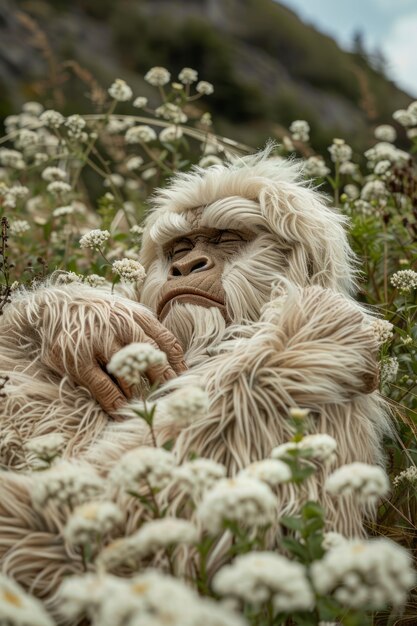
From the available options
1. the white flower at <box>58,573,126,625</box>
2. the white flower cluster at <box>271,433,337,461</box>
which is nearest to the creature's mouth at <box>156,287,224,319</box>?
the white flower cluster at <box>271,433,337,461</box>

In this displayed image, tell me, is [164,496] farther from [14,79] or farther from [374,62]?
[374,62]

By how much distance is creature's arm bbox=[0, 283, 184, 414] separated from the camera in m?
2.78

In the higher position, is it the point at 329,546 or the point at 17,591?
the point at 329,546

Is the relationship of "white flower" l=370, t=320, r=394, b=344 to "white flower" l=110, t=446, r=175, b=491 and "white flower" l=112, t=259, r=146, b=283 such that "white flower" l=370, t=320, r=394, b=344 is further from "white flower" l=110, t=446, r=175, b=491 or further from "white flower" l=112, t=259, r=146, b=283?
"white flower" l=110, t=446, r=175, b=491

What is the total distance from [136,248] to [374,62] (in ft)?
79.8

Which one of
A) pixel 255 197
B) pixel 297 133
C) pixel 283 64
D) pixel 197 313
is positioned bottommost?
pixel 197 313

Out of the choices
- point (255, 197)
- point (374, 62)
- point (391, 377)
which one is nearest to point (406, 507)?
point (391, 377)

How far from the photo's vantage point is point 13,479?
2322mm

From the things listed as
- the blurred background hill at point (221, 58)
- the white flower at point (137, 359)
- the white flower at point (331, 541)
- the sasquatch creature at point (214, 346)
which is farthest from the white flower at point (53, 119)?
the blurred background hill at point (221, 58)

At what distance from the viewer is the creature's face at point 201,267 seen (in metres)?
3.06

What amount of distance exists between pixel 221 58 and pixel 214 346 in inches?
777

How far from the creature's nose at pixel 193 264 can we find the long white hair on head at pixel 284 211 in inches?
8.2

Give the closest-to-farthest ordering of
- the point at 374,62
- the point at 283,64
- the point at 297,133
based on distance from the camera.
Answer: the point at 297,133, the point at 283,64, the point at 374,62

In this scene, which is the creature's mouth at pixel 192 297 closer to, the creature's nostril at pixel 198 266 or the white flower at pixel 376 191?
the creature's nostril at pixel 198 266
